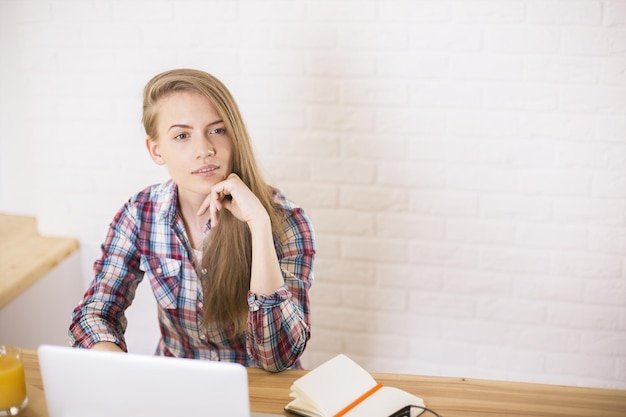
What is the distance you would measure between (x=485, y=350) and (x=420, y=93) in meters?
0.92

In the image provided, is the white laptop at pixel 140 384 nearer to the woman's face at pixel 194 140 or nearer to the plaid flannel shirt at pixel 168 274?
the plaid flannel shirt at pixel 168 274

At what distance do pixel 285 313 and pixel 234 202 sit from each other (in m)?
0.31

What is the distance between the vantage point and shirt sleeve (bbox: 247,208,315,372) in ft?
5.29

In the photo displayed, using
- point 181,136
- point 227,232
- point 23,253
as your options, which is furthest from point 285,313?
point 23,253

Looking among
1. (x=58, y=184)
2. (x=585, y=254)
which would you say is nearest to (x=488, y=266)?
(x=585, y=254)

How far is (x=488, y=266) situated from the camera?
2434 mm

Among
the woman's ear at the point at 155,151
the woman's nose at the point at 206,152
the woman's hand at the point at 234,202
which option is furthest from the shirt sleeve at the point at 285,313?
the woman's ear at the point at 155,151

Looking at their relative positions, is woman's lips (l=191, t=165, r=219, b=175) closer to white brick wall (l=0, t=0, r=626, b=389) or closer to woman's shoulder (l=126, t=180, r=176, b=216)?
woman's shoulder (l=126, t=180, r=176, b=216)

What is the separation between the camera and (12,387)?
4.63ft

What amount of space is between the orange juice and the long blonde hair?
20.9 inches

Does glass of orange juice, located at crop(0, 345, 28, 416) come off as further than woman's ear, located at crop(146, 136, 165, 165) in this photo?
No

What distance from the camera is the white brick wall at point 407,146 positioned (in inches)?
87.9

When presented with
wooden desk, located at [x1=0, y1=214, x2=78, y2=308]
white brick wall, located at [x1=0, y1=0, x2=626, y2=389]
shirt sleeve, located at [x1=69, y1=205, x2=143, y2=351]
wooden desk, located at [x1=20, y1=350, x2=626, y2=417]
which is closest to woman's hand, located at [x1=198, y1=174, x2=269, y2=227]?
shirt sleeve, located at [x1=69, y1=205, x2=143, y2=351]

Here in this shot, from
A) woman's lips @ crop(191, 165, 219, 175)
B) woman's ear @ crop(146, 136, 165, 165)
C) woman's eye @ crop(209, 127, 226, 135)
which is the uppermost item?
woman's eye @ crop(209, 127, 226, 135)
